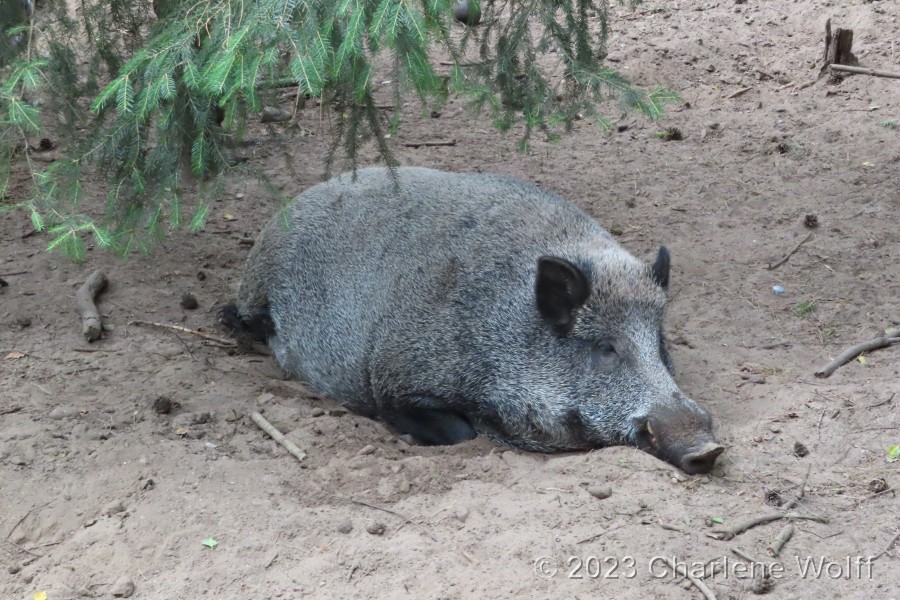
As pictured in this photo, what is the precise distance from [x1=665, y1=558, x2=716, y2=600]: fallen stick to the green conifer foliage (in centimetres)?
243

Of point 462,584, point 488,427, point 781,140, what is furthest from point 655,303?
point 781,140

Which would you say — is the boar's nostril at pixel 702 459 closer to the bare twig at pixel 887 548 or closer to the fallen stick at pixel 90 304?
the bare twig at pixel 887 548

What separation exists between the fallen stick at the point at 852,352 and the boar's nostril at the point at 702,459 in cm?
150

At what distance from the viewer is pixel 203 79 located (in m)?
4.33

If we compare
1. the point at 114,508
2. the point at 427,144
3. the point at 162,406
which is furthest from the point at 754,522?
the point at 427,144

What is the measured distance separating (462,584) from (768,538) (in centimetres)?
140

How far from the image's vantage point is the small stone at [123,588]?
4137 mm

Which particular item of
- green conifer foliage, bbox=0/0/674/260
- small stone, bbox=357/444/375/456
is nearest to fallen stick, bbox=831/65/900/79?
green conifer foliage, bbox=0/0/674/260

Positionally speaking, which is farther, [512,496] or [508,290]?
[508,290]

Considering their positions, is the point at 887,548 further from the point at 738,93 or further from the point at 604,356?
the point at 738,93

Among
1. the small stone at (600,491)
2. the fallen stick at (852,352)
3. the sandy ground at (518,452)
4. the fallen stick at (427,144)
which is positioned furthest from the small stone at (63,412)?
the fallen stick at (427,144)

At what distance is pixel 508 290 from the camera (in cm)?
591

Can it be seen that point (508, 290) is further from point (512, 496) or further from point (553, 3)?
point (553, 3)

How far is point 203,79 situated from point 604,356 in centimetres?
282
